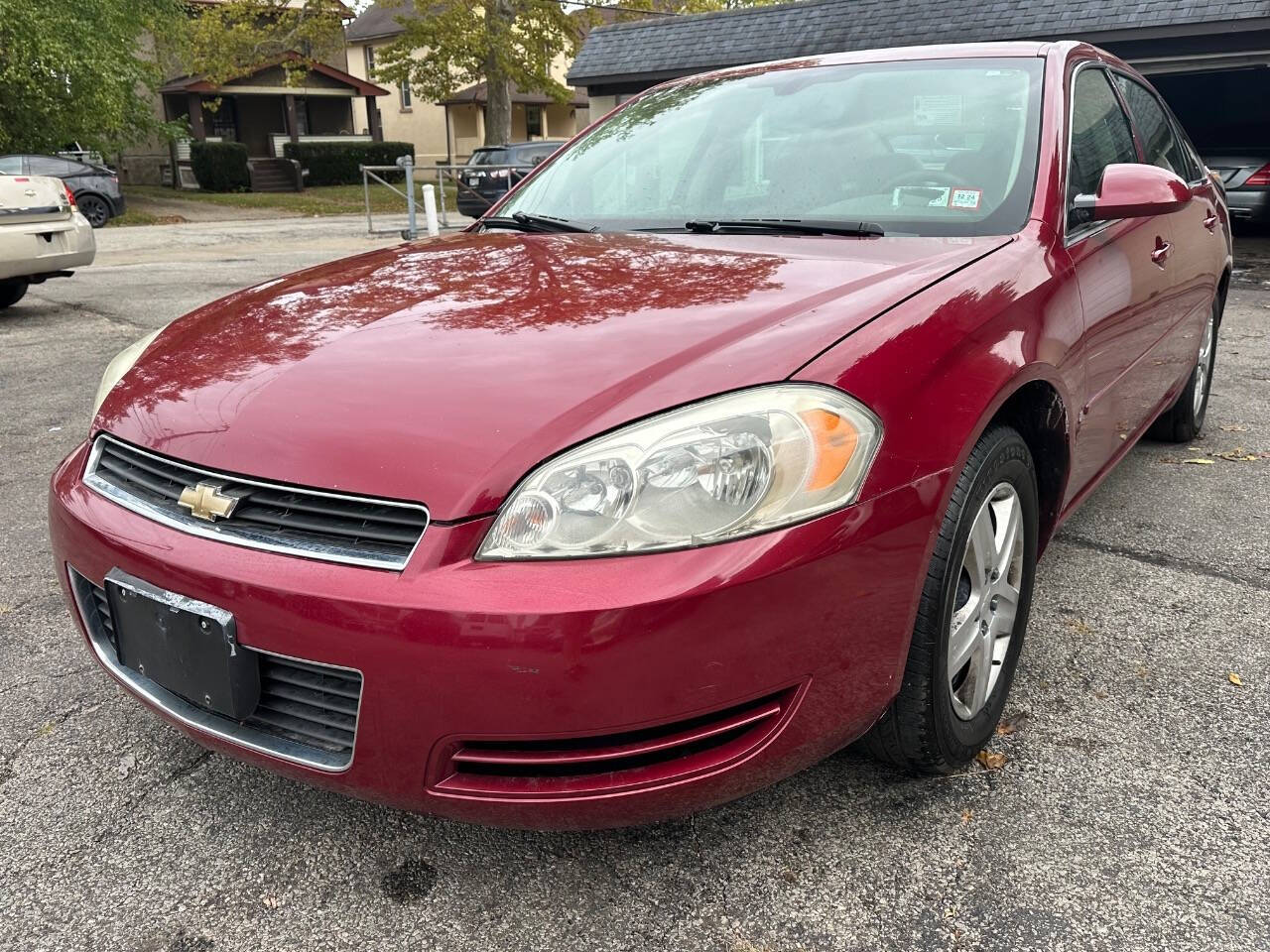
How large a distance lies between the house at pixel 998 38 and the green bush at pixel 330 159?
16.7 metres

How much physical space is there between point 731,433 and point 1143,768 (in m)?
1.26

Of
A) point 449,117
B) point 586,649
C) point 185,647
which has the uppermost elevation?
point 449,117

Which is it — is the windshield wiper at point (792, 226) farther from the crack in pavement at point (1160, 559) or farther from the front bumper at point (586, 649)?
the crack in pavement at point (1160, 559)

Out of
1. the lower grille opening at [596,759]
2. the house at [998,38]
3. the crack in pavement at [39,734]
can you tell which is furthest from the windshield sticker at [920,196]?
the house at [998,38]

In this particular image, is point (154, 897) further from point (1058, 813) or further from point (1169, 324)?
point (1169, 324)

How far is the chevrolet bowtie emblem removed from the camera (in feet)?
5.52

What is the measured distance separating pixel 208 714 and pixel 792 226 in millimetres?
1682

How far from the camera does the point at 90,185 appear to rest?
1922 cm

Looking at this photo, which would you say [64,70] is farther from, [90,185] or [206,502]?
[206,502]

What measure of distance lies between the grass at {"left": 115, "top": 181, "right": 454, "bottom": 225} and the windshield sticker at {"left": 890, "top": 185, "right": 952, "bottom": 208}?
21.8 meters

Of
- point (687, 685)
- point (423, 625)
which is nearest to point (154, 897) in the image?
point (423, 625)

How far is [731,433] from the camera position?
61.9 inches

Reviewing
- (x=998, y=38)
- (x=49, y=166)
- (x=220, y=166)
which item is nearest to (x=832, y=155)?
(x=998, y=38)

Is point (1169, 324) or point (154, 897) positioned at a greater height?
point (1169, 324)
